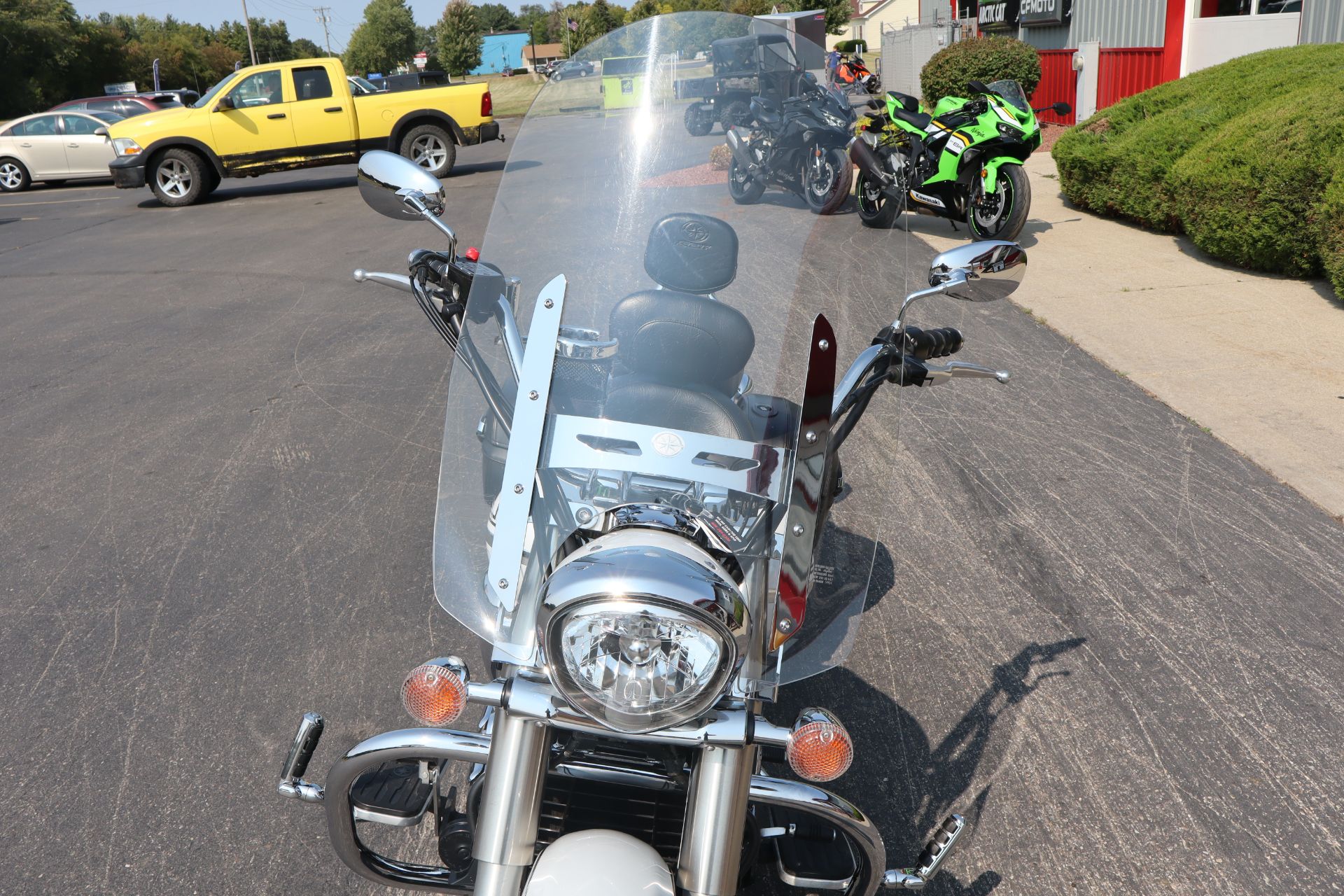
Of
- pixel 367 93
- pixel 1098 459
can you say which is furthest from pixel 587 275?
pixel 367 93

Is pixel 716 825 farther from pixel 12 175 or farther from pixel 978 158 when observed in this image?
pixel 12 175

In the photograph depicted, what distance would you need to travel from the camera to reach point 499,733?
180cm

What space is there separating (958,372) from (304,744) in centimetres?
160

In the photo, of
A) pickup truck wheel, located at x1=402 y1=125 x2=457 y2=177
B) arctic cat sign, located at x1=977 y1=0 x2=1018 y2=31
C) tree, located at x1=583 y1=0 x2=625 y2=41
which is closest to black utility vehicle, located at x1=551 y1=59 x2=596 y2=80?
pickup truck wheel, located at x1=402 y1=125 x2=457 y2=177

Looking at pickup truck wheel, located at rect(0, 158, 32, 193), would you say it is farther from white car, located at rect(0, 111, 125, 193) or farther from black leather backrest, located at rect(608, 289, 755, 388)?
black leather backrest, located at rect(608, 289, 755, 388)

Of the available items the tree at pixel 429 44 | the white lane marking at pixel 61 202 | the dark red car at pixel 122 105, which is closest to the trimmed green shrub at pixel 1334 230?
the white lane marking at pixel 61 202

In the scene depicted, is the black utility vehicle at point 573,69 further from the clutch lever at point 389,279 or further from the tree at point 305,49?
the tree at point 305,49

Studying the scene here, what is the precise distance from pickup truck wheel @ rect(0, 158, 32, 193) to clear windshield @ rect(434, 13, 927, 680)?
2099 centimetres

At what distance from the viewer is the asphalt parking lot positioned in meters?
2.73

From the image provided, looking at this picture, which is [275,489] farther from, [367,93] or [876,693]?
[367,93]

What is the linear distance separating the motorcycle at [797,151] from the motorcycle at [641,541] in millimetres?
71

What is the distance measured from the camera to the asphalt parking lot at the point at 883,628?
2.73 meters

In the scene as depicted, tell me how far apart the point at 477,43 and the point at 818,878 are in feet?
271

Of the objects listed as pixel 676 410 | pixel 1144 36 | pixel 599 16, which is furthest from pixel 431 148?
pixel 599 16
